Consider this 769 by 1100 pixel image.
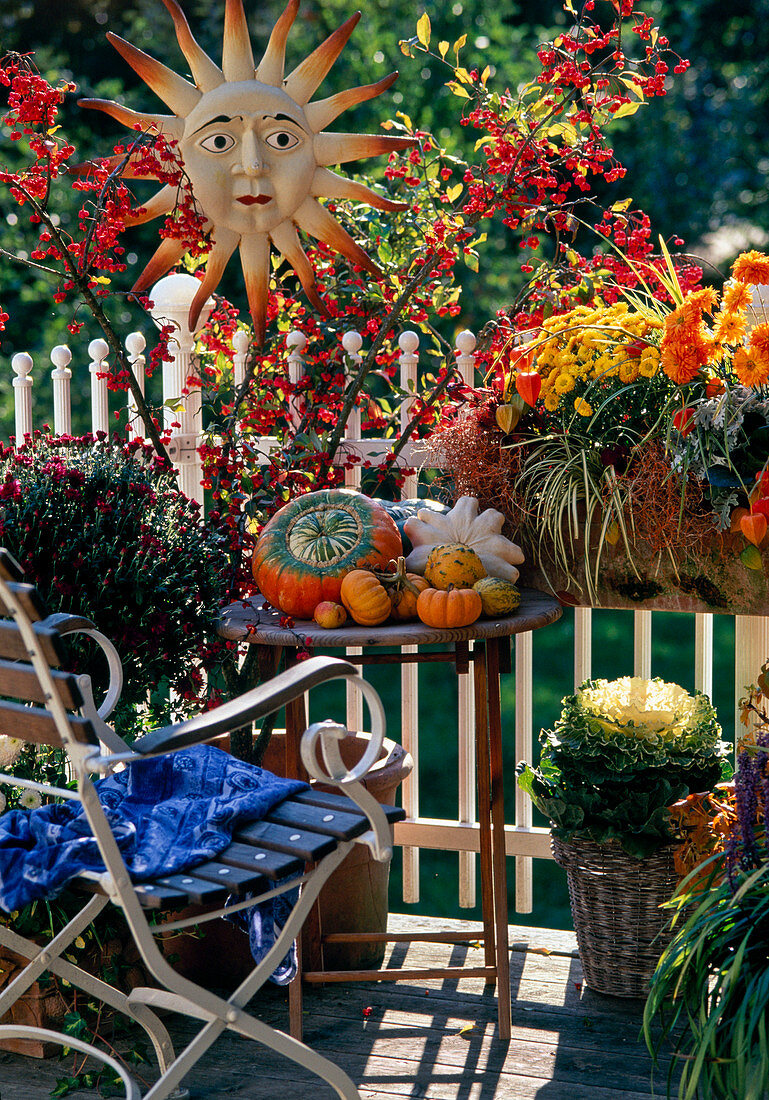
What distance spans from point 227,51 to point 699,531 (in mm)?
1816

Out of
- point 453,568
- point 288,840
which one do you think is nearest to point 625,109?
point 453,568

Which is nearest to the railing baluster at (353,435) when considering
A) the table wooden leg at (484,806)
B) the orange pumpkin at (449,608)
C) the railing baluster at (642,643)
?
the table wooden leg at (484,806)

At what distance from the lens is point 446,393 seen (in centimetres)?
356

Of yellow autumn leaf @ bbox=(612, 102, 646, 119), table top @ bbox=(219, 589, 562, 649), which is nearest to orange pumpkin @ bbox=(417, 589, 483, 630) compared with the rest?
table top @ bbox=(219, 589, 562, 649)

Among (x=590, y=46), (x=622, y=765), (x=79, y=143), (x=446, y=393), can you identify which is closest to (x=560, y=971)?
(x=622, y=765)

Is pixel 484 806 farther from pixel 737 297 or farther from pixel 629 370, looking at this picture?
pixel 737 297

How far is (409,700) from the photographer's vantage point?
147 inches

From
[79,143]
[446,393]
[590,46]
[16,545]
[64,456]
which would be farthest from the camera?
[79,143]

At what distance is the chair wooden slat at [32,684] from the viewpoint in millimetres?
1736

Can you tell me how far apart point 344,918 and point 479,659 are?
32.2 inches

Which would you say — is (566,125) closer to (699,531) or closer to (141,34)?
(699,531)

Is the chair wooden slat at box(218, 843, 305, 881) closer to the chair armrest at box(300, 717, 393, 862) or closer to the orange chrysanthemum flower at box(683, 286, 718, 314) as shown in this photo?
the chair armrest at box(300, 717, 393, 862)

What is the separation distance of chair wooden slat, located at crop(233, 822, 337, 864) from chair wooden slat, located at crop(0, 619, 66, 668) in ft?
1.63

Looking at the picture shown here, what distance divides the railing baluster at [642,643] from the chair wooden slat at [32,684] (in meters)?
1.94
